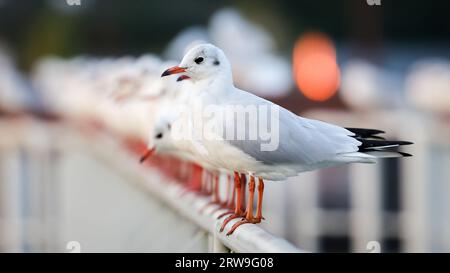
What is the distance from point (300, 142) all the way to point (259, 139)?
2.4 inches

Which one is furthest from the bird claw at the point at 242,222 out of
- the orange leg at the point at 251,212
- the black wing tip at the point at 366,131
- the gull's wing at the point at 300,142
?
the black wing tip at the point at 366,131

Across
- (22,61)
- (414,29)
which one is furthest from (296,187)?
(414,29)

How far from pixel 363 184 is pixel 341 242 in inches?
9.3

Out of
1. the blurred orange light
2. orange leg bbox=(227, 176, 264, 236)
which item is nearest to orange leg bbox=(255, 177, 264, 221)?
orange leg bbox=(227, 176, 264, 236)

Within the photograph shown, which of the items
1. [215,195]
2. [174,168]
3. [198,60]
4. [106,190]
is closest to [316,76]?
[106,190]

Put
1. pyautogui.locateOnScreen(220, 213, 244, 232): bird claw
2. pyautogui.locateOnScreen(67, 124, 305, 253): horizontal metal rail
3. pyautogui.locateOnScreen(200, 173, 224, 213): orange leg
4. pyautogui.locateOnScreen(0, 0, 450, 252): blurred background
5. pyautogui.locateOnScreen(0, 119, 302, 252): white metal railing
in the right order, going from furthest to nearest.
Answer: pyautogui.locateOnScreen(0, 0, 450, 252): blurred background, pyautogui.locateOnScreen(200, 173, 224, 213): orange leg, pyautogui.locateOnScreen(220, 213, 244, 232): bird claw, pyautogui.locateOnScreen(0, 119, 302, 252): white metal railing, pyautogui.locateOnScreen(67, 124, 305, 253): horizontal metal rail

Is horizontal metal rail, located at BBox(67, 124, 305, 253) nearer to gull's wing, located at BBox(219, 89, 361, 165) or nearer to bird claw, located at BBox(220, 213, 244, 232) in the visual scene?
bird claw, located at BBox(220, 213, 244, 232)

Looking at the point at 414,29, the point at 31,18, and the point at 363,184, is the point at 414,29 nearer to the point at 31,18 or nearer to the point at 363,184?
the point at 31,18

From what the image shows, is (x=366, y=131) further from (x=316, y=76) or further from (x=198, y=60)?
(x=316, y=76)

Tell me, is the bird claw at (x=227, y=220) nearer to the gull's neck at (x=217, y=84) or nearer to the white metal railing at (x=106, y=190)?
the white metal railing at (x=106, y=190)

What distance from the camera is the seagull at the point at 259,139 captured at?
4.72 ft

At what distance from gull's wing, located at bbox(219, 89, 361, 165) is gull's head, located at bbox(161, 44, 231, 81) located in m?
0.04

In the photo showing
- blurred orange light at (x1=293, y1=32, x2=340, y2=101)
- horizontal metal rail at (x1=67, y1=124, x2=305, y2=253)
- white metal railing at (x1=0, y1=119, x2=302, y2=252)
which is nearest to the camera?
horizontal metal rail at (x1=67, y1=124, x2=305, y2=253)

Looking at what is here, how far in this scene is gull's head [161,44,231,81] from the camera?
1466 millimetres
